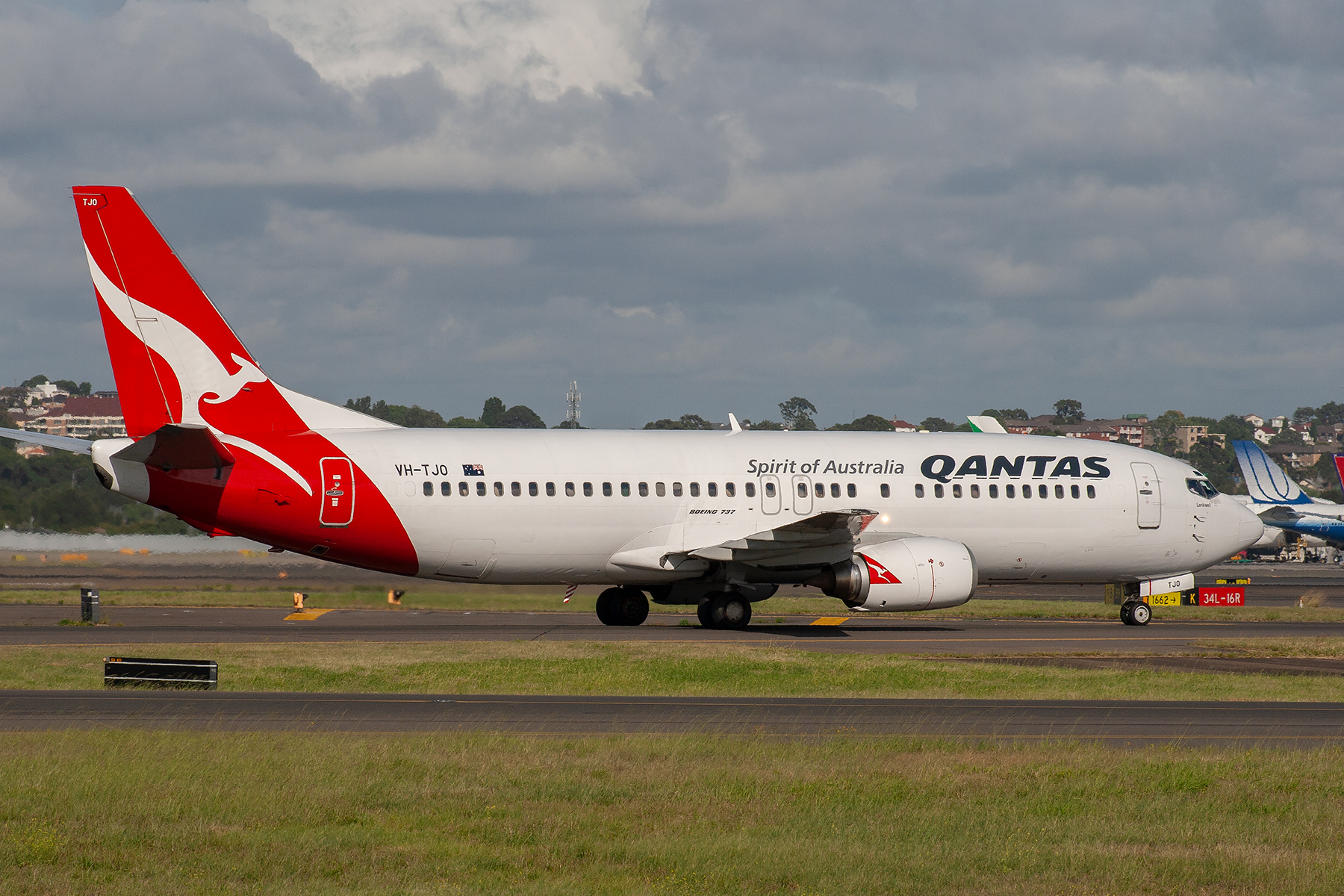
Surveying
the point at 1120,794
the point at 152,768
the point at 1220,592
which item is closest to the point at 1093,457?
the point at 1220,592

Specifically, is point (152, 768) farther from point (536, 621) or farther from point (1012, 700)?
point (536, 621)

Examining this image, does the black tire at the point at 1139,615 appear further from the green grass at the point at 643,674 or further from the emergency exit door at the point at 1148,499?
the green grass at the point at 643,674

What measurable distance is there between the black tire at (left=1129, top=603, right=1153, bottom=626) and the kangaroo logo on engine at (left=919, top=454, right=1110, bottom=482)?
3.92m

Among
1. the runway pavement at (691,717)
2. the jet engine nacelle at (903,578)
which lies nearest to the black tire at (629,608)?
the jet engine nacelle at (903,578)

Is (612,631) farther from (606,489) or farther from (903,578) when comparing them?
(903,578)

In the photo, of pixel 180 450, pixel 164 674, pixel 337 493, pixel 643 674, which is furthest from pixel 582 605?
→ pixel 164 674

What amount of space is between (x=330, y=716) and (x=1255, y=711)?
13.6 m

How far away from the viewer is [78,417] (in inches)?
4983

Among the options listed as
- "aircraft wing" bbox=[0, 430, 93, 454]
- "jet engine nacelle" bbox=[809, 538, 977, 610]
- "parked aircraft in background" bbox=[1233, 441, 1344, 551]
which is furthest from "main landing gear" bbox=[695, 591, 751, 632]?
"parked aircraft in background" bbox=[1233, 441, 1344, 551]

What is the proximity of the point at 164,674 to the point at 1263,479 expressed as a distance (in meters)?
91.6

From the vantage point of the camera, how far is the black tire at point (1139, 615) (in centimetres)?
3822

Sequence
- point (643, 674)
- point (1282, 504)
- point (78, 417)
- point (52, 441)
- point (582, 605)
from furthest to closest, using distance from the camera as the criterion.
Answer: point (78, 417), point (1282, 504), point (582, 605), point (52, 441), point (643, 674)

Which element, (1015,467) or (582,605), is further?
(582,605)

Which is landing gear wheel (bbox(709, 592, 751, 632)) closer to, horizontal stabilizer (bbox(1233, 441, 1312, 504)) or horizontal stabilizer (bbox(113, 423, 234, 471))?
horizontal stabilizer (bbox(113, 423, 234, 471))
